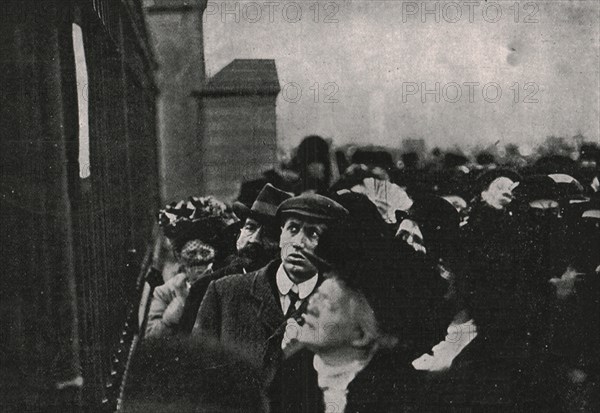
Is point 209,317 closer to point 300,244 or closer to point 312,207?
point 300,244

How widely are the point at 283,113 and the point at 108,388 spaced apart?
1517mm

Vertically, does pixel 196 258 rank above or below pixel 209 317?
above

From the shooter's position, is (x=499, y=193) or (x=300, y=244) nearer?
(x=300, y=244)

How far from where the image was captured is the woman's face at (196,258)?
359 centimetres

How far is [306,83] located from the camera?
353 cm

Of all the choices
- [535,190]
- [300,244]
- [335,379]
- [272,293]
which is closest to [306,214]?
[300,244]

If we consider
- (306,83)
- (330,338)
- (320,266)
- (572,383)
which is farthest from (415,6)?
(572,383)

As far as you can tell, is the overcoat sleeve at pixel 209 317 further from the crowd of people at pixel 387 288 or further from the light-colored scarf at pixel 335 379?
the light-colored scarf at pixel 335 379

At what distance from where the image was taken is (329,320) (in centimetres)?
358

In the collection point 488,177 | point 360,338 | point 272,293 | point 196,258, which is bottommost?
point 360,338

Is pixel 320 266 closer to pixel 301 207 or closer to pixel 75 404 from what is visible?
pixel 301 207

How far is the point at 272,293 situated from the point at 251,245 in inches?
9.6

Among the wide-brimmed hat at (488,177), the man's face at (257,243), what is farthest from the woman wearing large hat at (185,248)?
the wide-brimmed hat at (488,177)

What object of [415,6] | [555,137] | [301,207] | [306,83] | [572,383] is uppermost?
[415,6]
